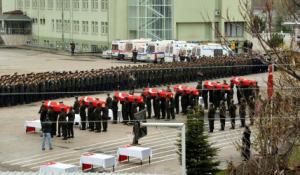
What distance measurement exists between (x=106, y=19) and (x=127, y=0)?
2256 millimetres

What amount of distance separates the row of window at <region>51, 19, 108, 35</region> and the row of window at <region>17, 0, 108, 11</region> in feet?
3.88

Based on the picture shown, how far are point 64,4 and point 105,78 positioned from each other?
3256cm

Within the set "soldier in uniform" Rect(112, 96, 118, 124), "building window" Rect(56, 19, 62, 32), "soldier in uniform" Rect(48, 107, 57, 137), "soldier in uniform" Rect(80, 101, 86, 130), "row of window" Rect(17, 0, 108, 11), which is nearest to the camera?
"soldier in uniform" Rect(48, 107, 57, 137)

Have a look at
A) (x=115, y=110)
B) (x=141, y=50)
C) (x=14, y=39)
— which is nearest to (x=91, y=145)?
(x=115, y=110)

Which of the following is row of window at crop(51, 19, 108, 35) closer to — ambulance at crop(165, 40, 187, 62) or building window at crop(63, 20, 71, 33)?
building window at crop(63, 20, 71, 33)

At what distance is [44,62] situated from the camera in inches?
1923

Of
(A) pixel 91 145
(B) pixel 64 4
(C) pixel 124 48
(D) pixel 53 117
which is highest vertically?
(B) pixel 64 4

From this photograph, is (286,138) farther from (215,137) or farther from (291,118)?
(215,137)

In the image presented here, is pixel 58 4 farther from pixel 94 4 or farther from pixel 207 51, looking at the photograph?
pixel 207 51

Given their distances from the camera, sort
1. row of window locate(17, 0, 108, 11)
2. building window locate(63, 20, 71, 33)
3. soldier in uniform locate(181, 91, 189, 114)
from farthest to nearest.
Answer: building window locate(63, 20, 71, 33) → row of window locate(17, 0, 108, 11) → soldier in uniform locate(181, 91, 189, 114)

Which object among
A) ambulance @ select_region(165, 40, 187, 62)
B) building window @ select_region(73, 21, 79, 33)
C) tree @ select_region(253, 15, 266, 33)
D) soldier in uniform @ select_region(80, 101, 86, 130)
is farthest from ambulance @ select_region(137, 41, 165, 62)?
tree @ select_region(253, 15, 266, 33)

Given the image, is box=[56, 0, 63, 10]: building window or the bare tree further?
box=[56, 0, 63, 10]: building window

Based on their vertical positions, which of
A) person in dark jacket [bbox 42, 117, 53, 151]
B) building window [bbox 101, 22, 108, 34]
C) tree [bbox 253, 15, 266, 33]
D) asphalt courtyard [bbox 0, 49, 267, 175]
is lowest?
asphalt courtyard [bbox 0, 49, 267, 175]

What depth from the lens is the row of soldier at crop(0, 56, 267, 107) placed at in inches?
1107
